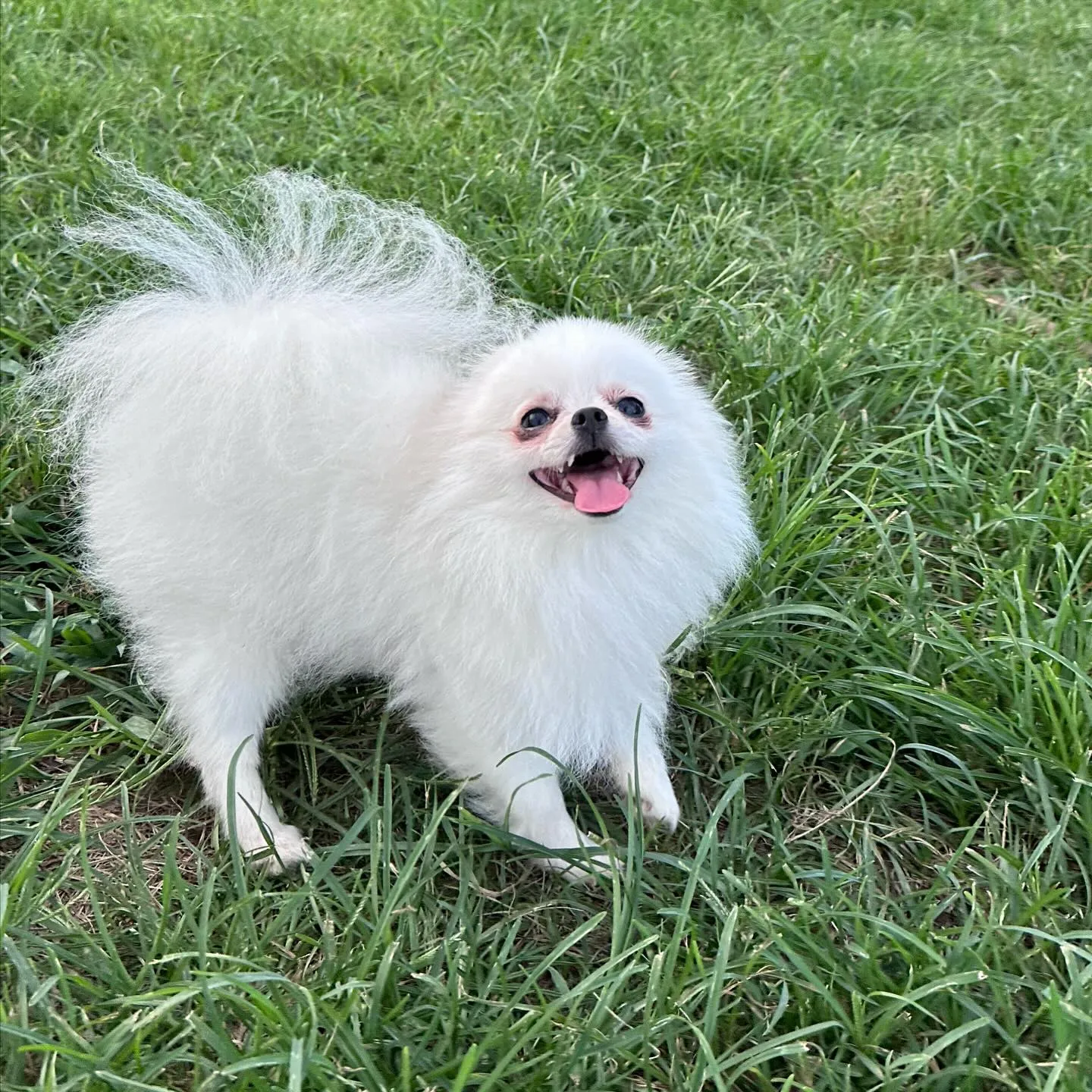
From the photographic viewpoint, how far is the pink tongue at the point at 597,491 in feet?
4.66

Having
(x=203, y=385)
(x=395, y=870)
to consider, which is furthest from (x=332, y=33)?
(x=395, y=870)

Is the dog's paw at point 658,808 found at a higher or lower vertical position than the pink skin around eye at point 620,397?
lower

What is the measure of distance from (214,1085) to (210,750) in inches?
23.8

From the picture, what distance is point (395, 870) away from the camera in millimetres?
1670

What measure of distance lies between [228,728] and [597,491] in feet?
2.82

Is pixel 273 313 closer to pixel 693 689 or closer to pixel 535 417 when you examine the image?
pixel 535 417

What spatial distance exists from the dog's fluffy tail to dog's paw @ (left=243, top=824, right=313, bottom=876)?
0.75 meters

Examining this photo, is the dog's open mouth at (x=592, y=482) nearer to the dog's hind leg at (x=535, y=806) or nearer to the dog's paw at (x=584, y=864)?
the dog's hind leg at (x=535, y=806)

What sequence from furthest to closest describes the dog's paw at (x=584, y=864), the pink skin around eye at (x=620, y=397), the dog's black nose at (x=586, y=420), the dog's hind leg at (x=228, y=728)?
the dog's hind leg at (x=228, y=728), the dog's paw at (x=584, y=864), the pink skin around eye at (x=620, y=397), the dog's black nose at (x=586, y=420)

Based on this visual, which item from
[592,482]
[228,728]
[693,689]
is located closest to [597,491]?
[592,482]

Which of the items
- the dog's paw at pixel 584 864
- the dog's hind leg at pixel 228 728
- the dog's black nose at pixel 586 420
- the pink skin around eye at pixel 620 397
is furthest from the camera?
the dog's hind leg at pixel 228 728

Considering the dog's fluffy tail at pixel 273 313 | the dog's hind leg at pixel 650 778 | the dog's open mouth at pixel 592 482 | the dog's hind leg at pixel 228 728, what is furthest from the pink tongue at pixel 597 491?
the dog's hind leg at pixel 228 728

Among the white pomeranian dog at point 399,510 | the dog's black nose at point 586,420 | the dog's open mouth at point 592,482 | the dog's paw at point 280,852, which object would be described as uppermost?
the dog's black nose at point 586,420

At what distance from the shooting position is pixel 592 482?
4.73 ft
